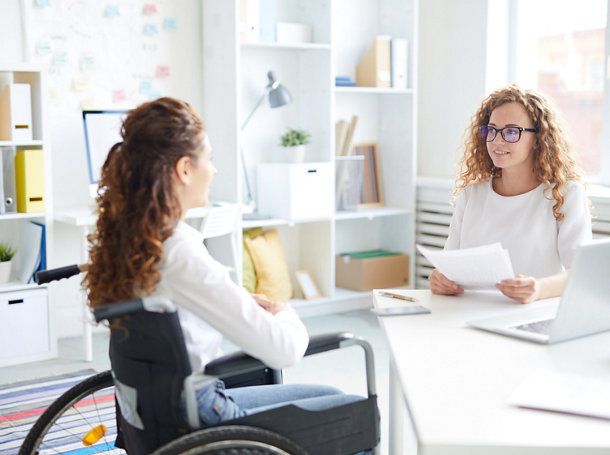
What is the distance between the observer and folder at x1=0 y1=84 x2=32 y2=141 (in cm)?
347

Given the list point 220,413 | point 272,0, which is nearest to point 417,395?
point 220,413

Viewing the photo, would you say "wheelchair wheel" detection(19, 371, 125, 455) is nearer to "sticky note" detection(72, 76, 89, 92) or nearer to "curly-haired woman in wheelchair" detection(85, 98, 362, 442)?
"curly-haired woman in wheelchair" detection(85, 98, 362, 442)

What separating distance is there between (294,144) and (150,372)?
2956 millimetres

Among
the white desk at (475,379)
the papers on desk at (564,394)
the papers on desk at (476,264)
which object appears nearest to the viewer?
the white desk at (475,379)

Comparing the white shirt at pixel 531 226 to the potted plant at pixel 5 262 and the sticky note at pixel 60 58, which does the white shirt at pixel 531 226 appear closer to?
the potted plant at pixel 5 262

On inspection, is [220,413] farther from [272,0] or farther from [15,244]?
[272,0]

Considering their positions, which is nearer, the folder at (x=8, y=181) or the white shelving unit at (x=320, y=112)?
the folder at (x=8, y=181)

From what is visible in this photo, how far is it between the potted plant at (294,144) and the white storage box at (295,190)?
8 cm

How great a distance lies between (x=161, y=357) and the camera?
1.42 metres

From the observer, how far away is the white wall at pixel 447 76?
14.9 ft

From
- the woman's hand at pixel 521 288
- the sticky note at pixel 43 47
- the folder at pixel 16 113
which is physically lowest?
the woman's hand at pixel 521 288

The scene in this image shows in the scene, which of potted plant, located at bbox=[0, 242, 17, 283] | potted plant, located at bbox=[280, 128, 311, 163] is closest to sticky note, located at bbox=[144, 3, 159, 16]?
potted plant, located at bbox=[280, 128, 311, 163]

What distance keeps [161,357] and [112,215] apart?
289mm

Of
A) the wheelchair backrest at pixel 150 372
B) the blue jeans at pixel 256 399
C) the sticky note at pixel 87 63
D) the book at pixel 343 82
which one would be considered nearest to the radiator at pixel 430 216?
the book at pixel 343 82
